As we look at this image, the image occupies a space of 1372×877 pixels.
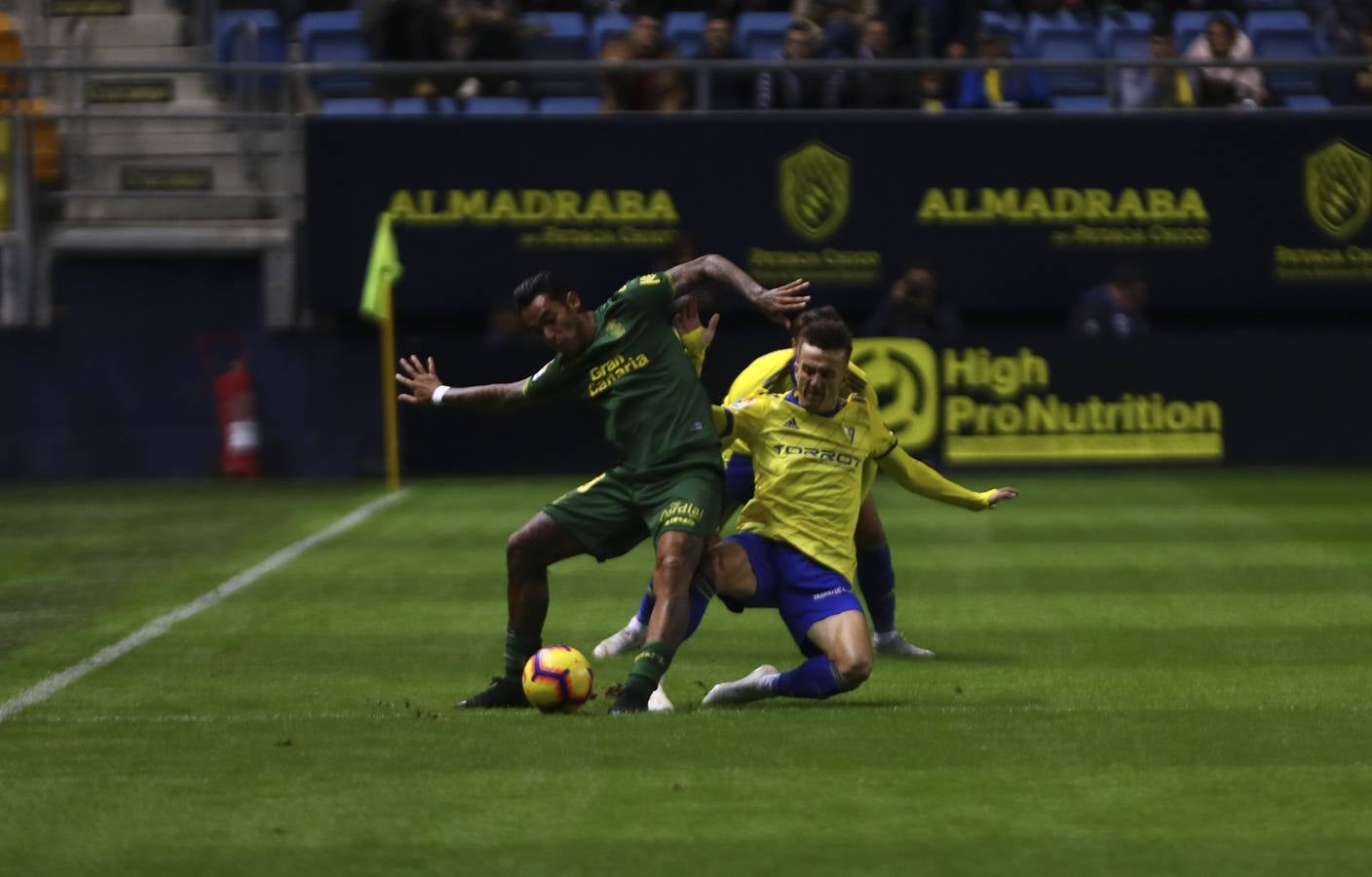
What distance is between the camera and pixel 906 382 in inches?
853

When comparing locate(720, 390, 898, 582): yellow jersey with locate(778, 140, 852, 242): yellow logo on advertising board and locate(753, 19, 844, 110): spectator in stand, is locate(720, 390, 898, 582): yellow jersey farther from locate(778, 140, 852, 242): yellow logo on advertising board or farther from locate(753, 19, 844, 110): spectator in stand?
locate(753, 19, 844, 110): spectator in stand

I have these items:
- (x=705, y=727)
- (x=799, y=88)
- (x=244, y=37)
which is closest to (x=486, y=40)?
(x=244, y=37)

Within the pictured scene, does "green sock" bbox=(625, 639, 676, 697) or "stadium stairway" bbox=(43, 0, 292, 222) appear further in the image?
"stadium stairway" bbox=(43, 0, 292, 222)

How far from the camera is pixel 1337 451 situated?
22297 millimetres

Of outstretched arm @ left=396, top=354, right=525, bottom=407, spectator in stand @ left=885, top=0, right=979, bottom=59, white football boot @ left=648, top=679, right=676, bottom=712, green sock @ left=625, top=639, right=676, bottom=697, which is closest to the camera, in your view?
green sock @ left=625, top=639, right=676, bottom=697

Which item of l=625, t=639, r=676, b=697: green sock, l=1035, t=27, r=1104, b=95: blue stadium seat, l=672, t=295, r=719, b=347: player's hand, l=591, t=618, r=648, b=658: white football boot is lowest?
l=591, t=618, r=648, b=658: white football boot

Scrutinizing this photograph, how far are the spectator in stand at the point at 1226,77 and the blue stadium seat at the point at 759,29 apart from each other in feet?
13.7

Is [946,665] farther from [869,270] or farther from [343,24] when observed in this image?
[343,24]

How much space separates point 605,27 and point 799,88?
8.08 feet

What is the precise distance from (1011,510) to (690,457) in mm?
9409

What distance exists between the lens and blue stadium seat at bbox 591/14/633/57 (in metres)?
23.7

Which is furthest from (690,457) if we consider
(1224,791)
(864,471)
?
(1224,791)

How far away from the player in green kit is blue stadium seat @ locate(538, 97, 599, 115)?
13.5 meters

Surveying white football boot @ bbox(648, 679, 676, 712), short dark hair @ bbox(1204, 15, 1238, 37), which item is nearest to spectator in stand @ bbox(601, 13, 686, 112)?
short dark hair @ bbox(1204, 15, 1238, 37)
